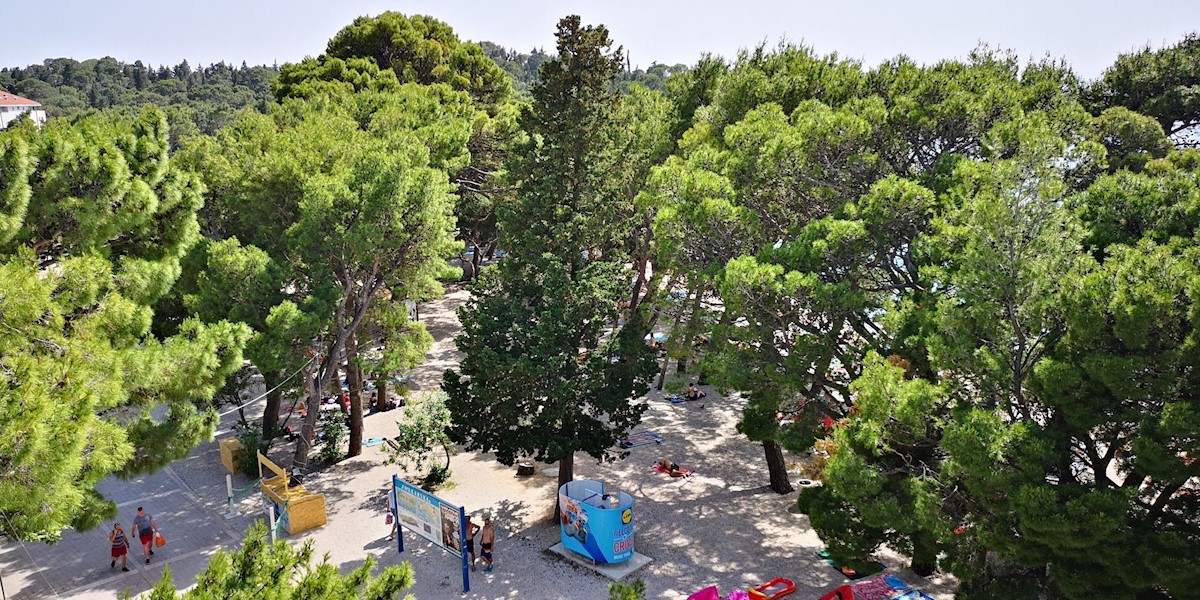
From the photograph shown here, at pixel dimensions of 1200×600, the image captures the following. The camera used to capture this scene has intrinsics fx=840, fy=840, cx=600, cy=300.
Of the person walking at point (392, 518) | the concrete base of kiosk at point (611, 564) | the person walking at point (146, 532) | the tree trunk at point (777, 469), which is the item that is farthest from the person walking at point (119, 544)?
the tree trunk at point (777, 469)

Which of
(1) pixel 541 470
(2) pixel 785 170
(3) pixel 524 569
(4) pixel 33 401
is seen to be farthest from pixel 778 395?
(4) pixel 33 401

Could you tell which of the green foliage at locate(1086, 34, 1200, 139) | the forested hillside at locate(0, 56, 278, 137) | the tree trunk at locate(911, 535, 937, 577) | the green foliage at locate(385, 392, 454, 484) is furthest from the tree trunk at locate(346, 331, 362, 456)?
the forested hillside at locate(0, 56, 278, 137)

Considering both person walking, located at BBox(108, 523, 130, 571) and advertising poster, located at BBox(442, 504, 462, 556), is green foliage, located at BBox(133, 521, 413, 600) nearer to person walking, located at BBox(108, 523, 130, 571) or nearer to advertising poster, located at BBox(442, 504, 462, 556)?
advertising poster, located at BBox(442, 504, 462, 556)

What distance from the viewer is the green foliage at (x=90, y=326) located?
8422mm

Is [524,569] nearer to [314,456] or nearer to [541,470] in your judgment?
[541,470]

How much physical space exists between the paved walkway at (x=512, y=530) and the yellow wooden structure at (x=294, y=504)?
28cm

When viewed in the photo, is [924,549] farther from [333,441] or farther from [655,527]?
[333,441]

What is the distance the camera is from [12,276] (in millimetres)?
9148

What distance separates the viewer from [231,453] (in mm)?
19531

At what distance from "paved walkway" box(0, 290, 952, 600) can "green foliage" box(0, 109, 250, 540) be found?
4673 millimetres

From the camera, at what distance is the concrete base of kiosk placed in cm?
1440

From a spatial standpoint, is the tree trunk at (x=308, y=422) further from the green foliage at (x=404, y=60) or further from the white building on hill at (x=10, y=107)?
the white building on hill at (x=10, y=107)

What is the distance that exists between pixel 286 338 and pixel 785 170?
1020 cm

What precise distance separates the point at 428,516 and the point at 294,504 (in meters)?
3.35
